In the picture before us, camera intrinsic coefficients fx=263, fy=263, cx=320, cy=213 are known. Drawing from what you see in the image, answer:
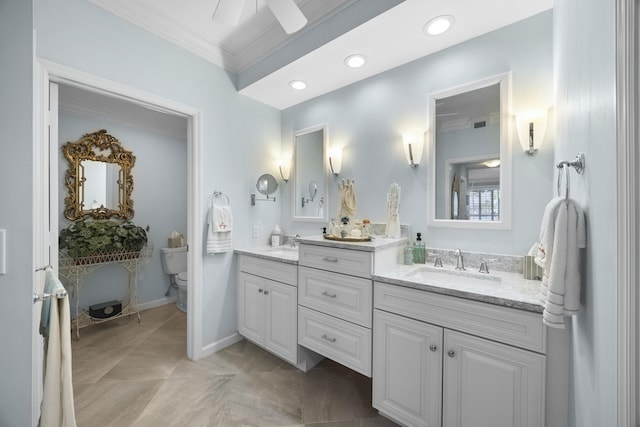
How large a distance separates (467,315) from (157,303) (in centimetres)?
389

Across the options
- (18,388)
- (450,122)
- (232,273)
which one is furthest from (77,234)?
(450,122)

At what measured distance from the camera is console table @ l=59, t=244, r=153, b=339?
2.69 metres

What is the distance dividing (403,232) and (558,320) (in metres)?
1.19

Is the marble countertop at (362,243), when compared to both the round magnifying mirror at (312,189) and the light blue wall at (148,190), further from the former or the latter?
the light blue wall at (148,190)

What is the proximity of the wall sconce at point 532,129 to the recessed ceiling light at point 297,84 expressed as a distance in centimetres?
176

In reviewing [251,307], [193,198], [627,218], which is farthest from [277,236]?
[627,218]

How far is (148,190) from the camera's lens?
11.8 ft

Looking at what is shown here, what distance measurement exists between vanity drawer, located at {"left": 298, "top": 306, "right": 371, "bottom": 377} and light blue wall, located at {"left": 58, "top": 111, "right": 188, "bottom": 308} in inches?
106

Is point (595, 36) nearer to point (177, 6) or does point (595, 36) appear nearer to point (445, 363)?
point (445, 363)

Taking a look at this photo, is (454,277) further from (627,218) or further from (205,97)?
(205,97)

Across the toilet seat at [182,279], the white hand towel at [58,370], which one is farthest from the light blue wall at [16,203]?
the toilet seat at [182,279]

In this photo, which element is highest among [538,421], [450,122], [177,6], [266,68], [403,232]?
[177,6]

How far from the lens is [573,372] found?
1029 millimetres

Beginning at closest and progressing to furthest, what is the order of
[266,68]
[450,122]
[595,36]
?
[595,36] → [450,122] → [266,68]
